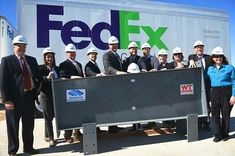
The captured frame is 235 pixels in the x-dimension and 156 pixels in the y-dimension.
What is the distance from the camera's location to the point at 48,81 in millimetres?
5742

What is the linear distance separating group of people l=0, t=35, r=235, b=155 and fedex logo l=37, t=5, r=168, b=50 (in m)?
1.96

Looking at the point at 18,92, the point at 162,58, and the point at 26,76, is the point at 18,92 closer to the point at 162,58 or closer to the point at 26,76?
the point at 26,76

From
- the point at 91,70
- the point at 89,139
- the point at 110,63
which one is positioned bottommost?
the point at 89,139

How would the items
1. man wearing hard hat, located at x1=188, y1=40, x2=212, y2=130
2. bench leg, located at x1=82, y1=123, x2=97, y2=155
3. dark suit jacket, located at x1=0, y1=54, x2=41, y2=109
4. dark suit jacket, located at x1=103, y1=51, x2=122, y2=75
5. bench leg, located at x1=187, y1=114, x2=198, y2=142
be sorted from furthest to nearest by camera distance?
man wearing hard hat, located at x1=188, y1=40, x2=212, y2=130, dark suit jacket, located at x1=103, y1=51, x2=122, y2=75, bench leg, located at x1=187, y1=114, x2=198, y2=142, bench leg, located at x1=82, y1=123, x2=97, y2=155, dark suit jacket, located at x1=0, y1=54, x2=41, y2=109

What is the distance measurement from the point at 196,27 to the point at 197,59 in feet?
12.3

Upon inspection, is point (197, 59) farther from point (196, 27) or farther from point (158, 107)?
point (196, 27)

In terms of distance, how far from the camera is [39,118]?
841cm

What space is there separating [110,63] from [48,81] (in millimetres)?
1237

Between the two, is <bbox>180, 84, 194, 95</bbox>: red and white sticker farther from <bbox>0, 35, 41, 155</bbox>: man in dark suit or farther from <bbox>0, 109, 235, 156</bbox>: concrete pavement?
<bbox>0, 35, 41, 155</bbox>: man in dark suit

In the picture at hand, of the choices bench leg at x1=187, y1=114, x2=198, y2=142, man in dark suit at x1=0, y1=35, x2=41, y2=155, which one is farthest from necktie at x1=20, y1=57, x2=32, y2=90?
bench leg at x1=187, y1=114, x2=198, y2=142

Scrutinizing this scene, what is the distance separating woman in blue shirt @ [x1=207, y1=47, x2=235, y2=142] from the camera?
224 inches

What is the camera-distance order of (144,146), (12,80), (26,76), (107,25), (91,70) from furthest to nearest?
Result: 1. (107,25)
2. (91,70)
3. (144,146)
4. (26,76)
5. (12,80)

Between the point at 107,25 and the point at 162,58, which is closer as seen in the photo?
the point at 162,58

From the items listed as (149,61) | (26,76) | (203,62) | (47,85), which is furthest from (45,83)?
(203,62)
